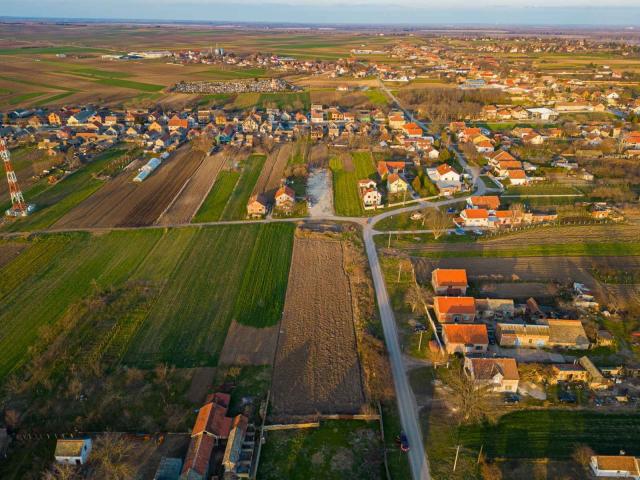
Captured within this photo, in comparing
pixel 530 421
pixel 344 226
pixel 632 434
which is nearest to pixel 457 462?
pixel 530 421

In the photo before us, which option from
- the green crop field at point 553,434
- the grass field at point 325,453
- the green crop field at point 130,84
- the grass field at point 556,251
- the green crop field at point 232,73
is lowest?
the grass field at point 325,453

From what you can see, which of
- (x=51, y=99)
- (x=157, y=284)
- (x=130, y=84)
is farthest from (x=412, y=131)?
(x=130, y=84)

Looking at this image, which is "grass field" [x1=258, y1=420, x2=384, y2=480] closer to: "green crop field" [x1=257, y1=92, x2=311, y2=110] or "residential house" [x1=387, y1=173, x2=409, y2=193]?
"residential house" [x1=387, y1=173, x2=409, y2=193]

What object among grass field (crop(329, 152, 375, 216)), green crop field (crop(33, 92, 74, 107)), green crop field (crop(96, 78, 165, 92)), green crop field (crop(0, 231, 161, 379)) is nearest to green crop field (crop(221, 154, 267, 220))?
green crop field (crop(0, 231, 161, 379))

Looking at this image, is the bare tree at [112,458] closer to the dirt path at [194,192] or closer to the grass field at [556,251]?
the dirt path at [194,192]

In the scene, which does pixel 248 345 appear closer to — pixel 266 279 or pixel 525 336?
pixel 266 279

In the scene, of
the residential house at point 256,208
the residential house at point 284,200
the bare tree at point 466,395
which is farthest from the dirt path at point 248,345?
the residential house at point 284,200
